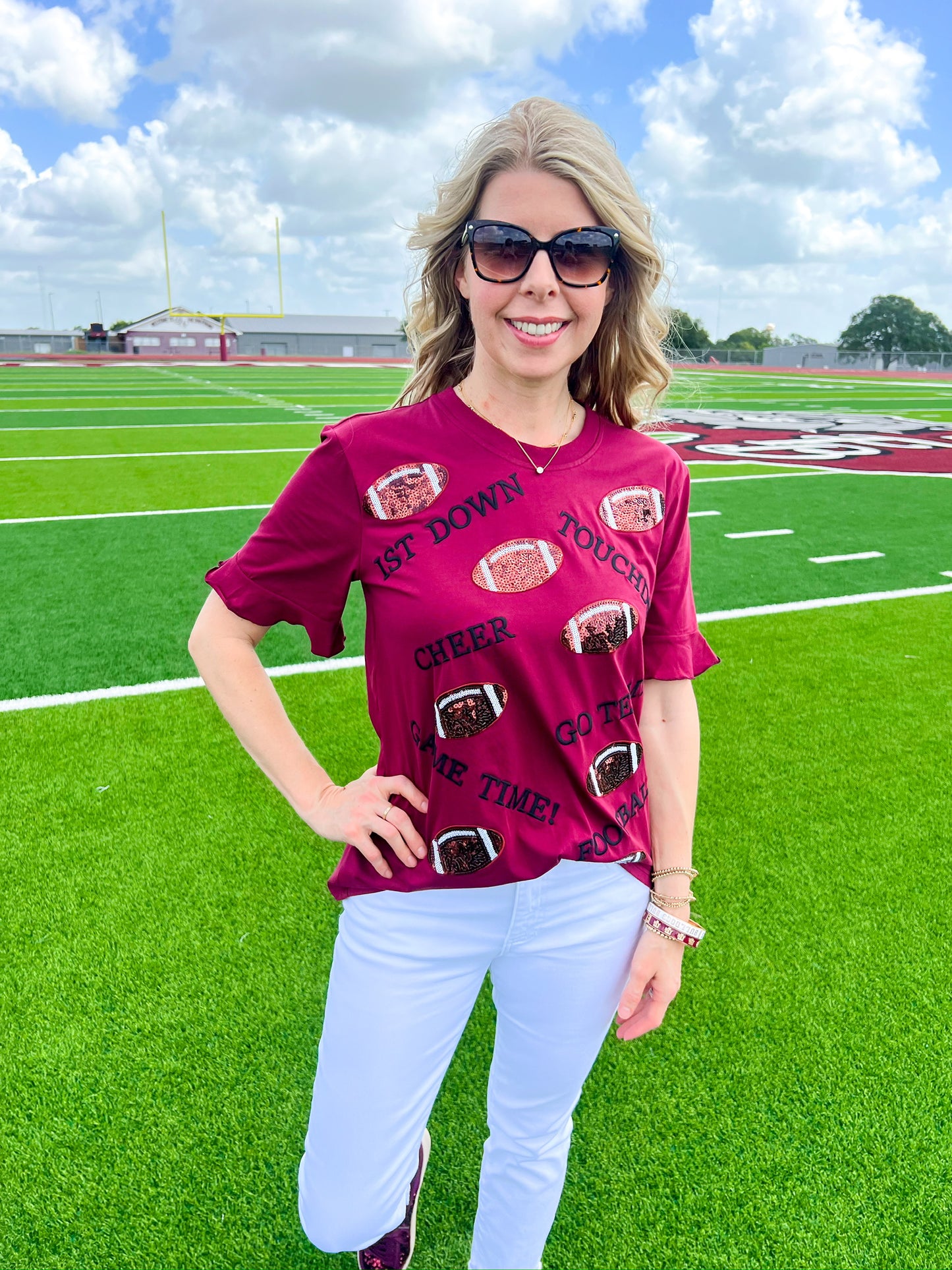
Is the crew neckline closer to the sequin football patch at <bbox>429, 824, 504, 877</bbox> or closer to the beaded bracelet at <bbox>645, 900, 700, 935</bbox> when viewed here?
the sequin football patch at <bbox>429, 824, 504, 877</bbox>

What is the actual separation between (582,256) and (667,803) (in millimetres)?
1024

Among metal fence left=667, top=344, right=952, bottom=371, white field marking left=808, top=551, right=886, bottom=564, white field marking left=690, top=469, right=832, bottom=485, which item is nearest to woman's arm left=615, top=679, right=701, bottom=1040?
white field marking left=808, top=551, right=886, bottom=564

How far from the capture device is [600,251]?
1521mm

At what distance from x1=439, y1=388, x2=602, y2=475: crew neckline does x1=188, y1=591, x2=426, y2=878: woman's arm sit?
1.73 feet

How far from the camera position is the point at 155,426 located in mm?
16062

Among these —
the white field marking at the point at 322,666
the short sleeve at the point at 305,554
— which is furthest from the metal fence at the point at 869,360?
the short sleeve at the point at 305,554

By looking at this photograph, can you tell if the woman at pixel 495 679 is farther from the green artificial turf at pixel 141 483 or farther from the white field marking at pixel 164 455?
the white field marking at pixel 164 455

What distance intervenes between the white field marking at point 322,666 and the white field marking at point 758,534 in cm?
172

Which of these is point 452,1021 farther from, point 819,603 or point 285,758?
point 819,603

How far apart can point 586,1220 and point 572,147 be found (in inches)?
90.3

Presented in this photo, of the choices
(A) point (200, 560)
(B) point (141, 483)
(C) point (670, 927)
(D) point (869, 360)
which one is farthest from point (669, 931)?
(D) point (869, 360)

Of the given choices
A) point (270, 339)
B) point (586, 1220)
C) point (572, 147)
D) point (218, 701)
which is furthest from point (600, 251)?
point (270, 339)

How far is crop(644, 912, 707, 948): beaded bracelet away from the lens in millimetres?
1658

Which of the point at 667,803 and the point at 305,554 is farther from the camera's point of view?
the point at 667,803
